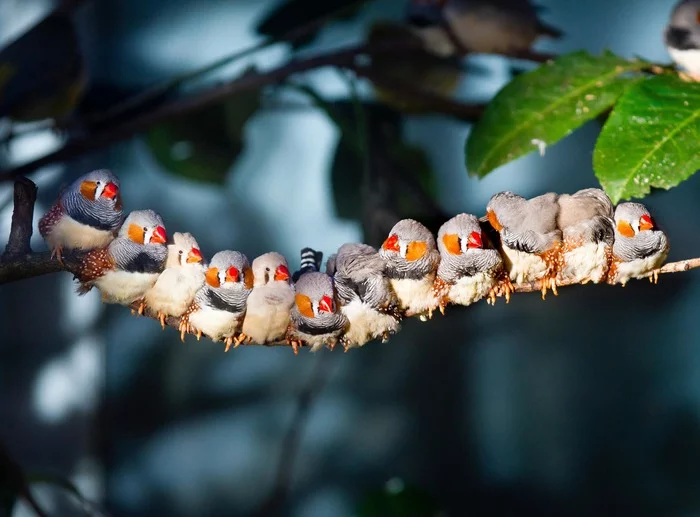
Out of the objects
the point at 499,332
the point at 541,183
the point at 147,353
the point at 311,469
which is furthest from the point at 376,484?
the point at 541,183

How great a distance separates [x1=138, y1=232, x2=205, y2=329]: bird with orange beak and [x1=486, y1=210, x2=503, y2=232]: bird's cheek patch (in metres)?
0.20

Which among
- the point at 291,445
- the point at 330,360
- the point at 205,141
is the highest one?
the point at 205,141

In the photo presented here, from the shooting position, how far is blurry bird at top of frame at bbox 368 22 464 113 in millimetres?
983

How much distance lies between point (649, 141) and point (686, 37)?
0.92ft

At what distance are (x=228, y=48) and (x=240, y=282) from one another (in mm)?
714

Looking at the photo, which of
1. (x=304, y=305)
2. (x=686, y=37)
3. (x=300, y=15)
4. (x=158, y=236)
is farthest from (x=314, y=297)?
(x=300, y=15)

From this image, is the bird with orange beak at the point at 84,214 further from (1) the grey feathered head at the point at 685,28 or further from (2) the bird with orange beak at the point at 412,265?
(1) the grey feathered head at the point at 685,28

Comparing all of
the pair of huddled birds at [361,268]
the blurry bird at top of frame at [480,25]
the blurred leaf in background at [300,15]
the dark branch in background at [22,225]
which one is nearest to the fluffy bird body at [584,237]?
the pair of huddled birds at [361,268]

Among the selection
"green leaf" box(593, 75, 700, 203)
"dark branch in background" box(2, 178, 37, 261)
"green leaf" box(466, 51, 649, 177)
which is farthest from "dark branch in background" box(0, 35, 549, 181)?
"dark branch in background" box(2, 178, 37, 261)

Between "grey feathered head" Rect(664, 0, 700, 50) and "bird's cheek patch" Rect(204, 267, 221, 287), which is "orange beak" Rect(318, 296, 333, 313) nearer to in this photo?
"bird's cheek patch" Rect(204, 267, 221, 287)

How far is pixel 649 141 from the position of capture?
1.62 feet

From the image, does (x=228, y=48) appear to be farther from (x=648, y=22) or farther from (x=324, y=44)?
(x=648, y=22)

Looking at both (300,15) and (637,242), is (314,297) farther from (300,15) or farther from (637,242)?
(300,15)

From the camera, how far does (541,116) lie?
614 millimetres
